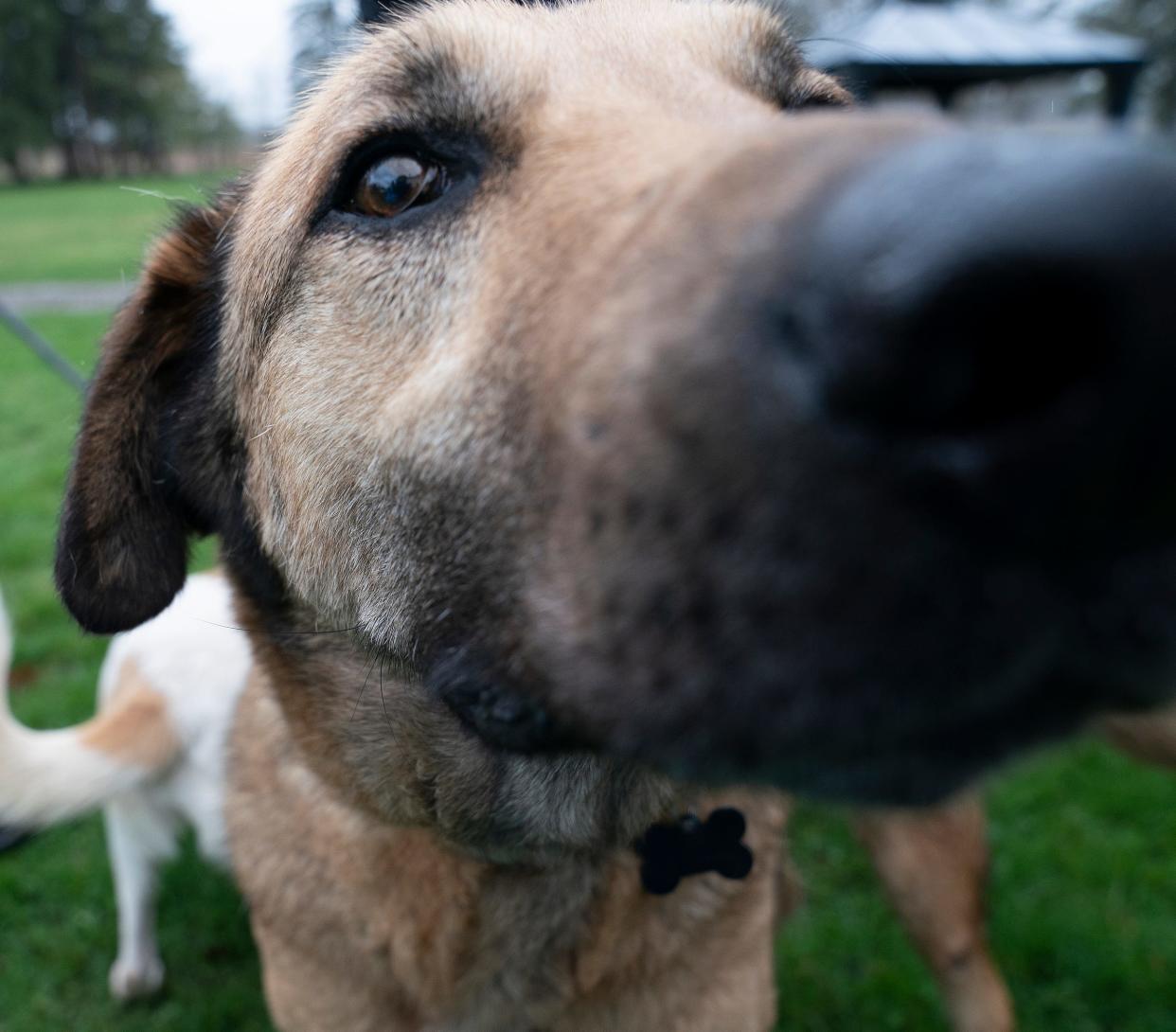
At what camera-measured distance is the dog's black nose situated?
0.74m

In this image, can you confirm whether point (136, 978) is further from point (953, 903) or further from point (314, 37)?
point (314, 37)

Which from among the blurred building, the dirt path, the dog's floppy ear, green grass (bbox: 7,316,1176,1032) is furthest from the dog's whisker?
the dirt path

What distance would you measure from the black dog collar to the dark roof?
31.4 ft

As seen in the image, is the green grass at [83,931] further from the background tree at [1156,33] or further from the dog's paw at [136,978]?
the background tree at [1156,33]

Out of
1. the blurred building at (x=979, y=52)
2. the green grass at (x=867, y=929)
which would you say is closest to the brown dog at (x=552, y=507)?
the green grass at (x=867, y=929)

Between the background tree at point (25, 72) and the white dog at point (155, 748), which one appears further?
the background tree at point (25, 72)

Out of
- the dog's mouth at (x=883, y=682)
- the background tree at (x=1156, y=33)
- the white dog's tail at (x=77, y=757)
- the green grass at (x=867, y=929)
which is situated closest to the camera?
the dog's mouth at (x=883, y=682)

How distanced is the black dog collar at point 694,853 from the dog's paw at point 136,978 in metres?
2.49

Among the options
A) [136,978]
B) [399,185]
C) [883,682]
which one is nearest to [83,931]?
[136,978]

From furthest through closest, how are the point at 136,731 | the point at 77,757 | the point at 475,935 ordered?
the point at 136,731 < the point at 77,757 < the point at 475,935

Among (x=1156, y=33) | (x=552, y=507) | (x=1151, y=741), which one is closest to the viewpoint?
(x=552, y=507)

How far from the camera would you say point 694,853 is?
7.22ft

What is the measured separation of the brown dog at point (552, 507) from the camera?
2.82ft

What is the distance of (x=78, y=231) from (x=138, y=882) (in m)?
31.1
